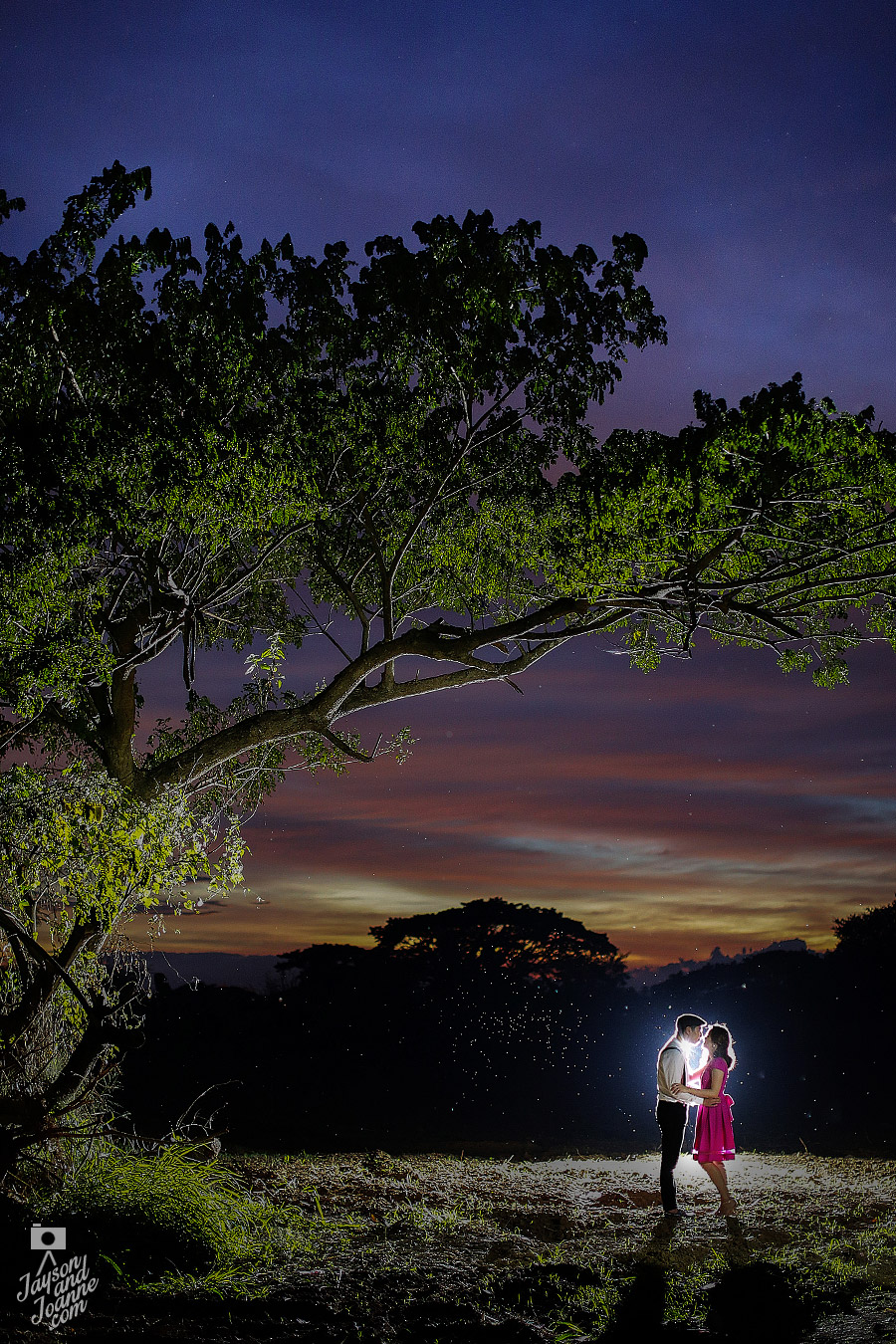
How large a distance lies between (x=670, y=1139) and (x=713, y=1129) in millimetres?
359

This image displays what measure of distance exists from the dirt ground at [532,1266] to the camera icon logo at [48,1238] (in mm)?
667

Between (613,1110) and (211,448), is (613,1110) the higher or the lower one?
the lower one

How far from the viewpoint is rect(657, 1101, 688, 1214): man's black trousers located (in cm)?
759

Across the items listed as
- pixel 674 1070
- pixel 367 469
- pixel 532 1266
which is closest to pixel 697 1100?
pixel 674 1070

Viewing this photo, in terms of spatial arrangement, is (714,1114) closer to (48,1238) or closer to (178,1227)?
(178,1227)

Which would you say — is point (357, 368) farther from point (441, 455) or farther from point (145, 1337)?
point (145, 1337)

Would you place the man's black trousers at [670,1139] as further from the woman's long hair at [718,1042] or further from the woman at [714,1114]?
the woman's long hair at [718,1042]

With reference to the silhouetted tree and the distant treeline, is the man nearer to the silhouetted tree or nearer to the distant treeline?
the distant treeline

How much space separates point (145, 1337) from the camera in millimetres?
4746

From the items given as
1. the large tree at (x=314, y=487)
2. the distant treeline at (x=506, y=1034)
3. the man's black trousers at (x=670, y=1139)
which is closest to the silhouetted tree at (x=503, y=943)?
the distant treeline at (x=506, y=1034)

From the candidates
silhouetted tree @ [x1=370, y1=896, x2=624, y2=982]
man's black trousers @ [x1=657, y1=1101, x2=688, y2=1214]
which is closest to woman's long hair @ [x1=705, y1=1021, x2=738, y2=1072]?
man's black trousers @ [x1=657, y1=1101, x2=688, y2=1214]

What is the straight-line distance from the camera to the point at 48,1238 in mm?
5840

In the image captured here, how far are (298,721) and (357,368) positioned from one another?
387 cm

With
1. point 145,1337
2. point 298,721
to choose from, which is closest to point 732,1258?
point 145,1337
